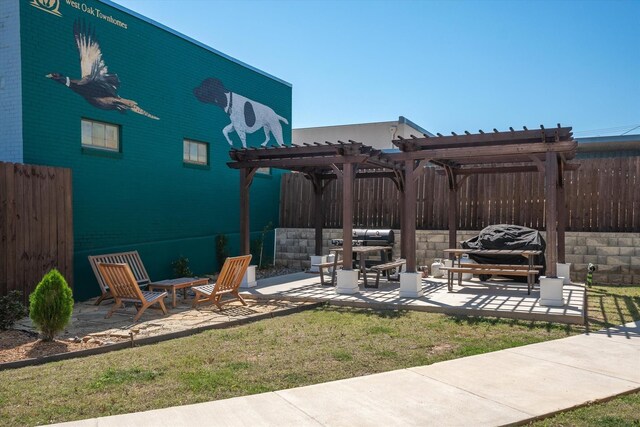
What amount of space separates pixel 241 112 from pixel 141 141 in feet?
13.2

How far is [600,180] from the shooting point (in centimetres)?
1264

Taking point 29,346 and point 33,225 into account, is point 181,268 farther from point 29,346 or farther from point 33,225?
point 29,346

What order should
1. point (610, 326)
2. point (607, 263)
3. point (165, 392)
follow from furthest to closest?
point (607, 263)
point (610, 326)
point (165, 392)

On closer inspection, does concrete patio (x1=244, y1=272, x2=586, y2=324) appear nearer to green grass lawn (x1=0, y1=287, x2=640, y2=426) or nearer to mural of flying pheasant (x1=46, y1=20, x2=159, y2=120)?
green grass lawn (x1=0, y1=287, x2=640, y2=426)

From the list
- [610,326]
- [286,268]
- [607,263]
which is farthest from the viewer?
[286,268]

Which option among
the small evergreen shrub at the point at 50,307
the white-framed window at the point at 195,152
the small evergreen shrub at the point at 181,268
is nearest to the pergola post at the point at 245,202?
the small evergreen shrub at the point at 181,268

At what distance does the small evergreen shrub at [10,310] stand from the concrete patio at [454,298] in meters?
3.82

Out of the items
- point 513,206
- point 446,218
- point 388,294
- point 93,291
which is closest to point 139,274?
point 93,291

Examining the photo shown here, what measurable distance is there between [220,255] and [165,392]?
31.2 feet

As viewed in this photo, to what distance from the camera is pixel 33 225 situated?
8.52 m

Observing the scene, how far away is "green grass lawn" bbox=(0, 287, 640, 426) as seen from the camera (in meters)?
4.42

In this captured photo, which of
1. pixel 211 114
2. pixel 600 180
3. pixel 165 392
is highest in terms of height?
pixel 211 114

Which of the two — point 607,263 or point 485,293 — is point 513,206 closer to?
point 607,263

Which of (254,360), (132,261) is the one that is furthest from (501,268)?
(132,261)
